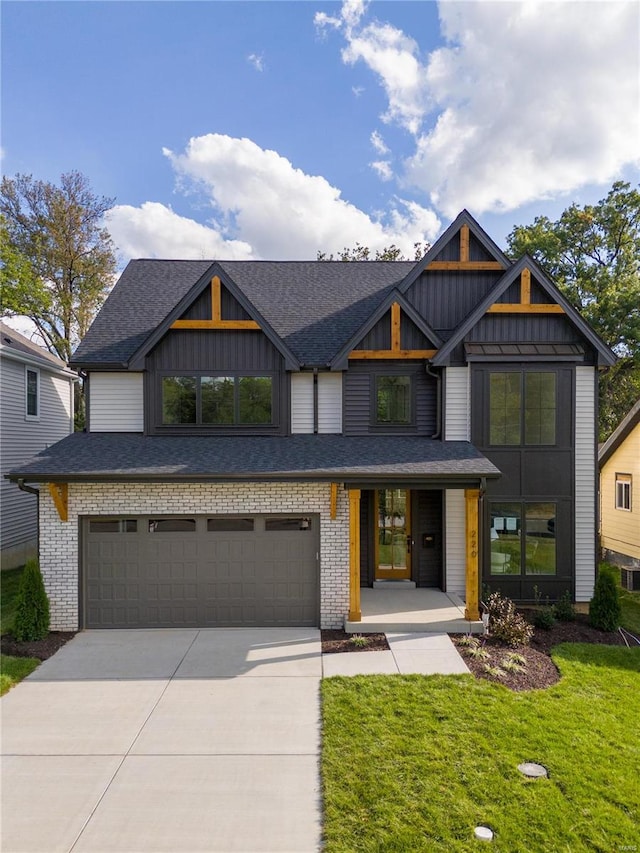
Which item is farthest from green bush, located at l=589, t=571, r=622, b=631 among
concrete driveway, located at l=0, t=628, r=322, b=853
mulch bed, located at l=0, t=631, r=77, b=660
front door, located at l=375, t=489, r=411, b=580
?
mulch bed, located at l=0, t=631, r=77, b=660

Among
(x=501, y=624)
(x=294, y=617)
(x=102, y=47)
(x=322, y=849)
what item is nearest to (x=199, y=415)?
(x=294, y=617)

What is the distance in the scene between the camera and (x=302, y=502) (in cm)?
963

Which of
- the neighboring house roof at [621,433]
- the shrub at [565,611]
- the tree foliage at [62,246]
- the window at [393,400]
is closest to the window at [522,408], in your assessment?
the window at [393,400]

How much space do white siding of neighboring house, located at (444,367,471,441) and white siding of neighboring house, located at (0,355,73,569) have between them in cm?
1349

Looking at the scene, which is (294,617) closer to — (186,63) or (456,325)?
(456,325)

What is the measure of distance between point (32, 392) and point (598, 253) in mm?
26272

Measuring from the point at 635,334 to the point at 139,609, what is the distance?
21.8 meters

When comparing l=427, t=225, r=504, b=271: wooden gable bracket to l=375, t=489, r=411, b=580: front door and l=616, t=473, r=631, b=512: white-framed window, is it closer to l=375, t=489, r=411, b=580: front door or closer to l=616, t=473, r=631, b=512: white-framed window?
l=375, t=489, r=411, b=580: front door

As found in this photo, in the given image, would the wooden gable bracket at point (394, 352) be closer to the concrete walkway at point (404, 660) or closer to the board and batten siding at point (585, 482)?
the board and batten siding at point (585, 482)

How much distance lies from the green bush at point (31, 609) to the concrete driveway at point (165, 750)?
914mm

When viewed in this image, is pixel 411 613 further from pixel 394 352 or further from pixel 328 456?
pixel 394 352

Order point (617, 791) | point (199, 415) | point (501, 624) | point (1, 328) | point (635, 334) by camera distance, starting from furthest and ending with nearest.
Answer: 1. point (635, 334)
2. point (1, 328)
3. point (199, 415)
4. point (501, 624)
5. point (617, 791)

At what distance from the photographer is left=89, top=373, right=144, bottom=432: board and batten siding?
448 inches

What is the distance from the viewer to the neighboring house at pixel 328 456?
31.0 ft
